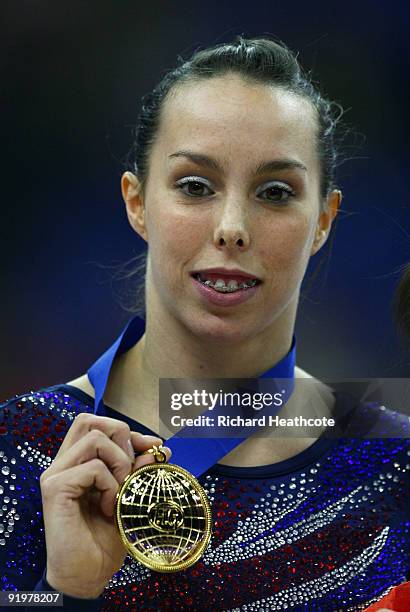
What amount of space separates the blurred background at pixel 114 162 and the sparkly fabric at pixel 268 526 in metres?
0.47

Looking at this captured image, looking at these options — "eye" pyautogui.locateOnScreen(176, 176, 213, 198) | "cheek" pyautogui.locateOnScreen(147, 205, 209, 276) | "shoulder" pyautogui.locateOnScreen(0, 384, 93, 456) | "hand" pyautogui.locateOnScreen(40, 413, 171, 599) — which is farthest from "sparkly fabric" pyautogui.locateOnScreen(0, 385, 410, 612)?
"eye" pyautogui.locateOnScreen(176, 176, 213, 198)

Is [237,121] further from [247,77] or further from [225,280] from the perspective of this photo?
[225,280]

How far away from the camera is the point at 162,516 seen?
4.70 feet

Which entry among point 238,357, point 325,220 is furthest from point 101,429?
point 325,220

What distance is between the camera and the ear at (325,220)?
183 centimetres

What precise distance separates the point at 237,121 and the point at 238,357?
16.5 inches

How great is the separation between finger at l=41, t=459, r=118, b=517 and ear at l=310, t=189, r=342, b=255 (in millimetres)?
642

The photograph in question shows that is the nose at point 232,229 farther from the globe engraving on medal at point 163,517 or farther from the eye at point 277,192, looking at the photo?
the globe engraving on medal at point 163,517

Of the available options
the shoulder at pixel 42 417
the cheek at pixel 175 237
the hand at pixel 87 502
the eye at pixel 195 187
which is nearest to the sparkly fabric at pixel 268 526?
the shoulder at pixel 42 417

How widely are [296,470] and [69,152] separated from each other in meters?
0.99

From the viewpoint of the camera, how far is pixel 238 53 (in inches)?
68.5

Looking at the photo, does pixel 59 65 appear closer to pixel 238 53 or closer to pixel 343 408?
pixel 238 53

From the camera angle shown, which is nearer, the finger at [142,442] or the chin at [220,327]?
the finger at [142,442]

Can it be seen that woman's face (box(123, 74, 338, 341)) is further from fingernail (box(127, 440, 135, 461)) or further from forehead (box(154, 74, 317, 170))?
fingernail (box(127, 440, 135, 461))
